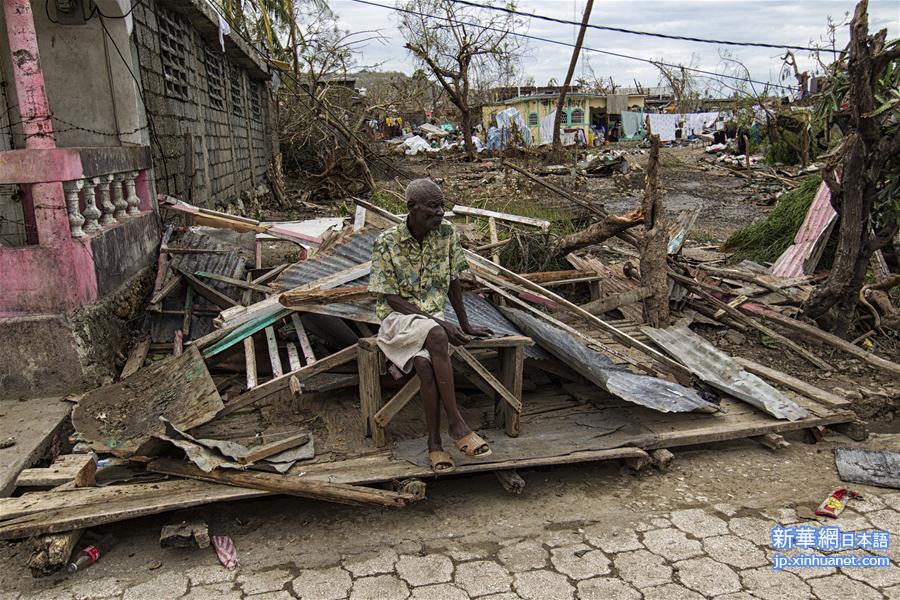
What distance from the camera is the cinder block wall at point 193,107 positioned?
691cm

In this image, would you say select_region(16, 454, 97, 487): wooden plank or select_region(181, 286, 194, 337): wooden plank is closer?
select_region(16, 454, 97, 487): wooden plank

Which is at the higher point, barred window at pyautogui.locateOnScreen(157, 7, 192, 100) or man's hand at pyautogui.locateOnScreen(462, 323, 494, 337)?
barred window at pyautogui.locateOnScreen(157, 7, 192, 100)

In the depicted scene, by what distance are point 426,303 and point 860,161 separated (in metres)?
4.08

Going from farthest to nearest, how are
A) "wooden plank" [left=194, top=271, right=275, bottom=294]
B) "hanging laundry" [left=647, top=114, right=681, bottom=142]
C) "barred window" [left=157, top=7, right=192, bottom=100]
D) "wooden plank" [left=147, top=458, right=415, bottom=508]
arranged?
"hanging laundry" [left=647, top=114, right=681, bottom=142], "barred window" [left=157, top=7, right=192, bottom=100], "wooden plank" [left=194, top=271, right=275, bottom=294], "wooden plank" [left=147, top=458, right=415, bottom=508]

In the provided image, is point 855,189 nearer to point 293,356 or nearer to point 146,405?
point 293,356

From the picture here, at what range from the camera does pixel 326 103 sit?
50.4 ft

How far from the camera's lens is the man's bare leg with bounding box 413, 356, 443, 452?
330 centimetres

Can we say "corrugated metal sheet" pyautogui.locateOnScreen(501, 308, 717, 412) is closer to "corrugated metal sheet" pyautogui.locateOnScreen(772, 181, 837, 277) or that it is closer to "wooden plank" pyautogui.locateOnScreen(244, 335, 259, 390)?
"wooden plank" pyautogui.locateOnScreen(244, 335, 259, 390)

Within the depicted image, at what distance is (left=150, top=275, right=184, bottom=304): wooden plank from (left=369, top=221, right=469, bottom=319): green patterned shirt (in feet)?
8.17

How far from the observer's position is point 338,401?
422 cm

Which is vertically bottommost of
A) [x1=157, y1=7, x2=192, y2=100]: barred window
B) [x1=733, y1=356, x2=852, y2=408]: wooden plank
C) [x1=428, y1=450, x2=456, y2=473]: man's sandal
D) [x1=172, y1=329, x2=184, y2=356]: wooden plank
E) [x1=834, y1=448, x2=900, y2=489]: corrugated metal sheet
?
[x1=834, y1=448, x2=900, y2=489]: corrugated metal sheet

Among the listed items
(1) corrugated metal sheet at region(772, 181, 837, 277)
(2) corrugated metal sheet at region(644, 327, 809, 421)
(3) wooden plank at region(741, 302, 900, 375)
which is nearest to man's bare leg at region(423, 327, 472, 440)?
(2) corrugated metal sheet at region(644, 327, 809, 421)

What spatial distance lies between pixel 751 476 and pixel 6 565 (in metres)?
3.96

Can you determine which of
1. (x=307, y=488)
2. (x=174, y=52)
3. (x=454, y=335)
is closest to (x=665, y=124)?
(x=174, y=52)
